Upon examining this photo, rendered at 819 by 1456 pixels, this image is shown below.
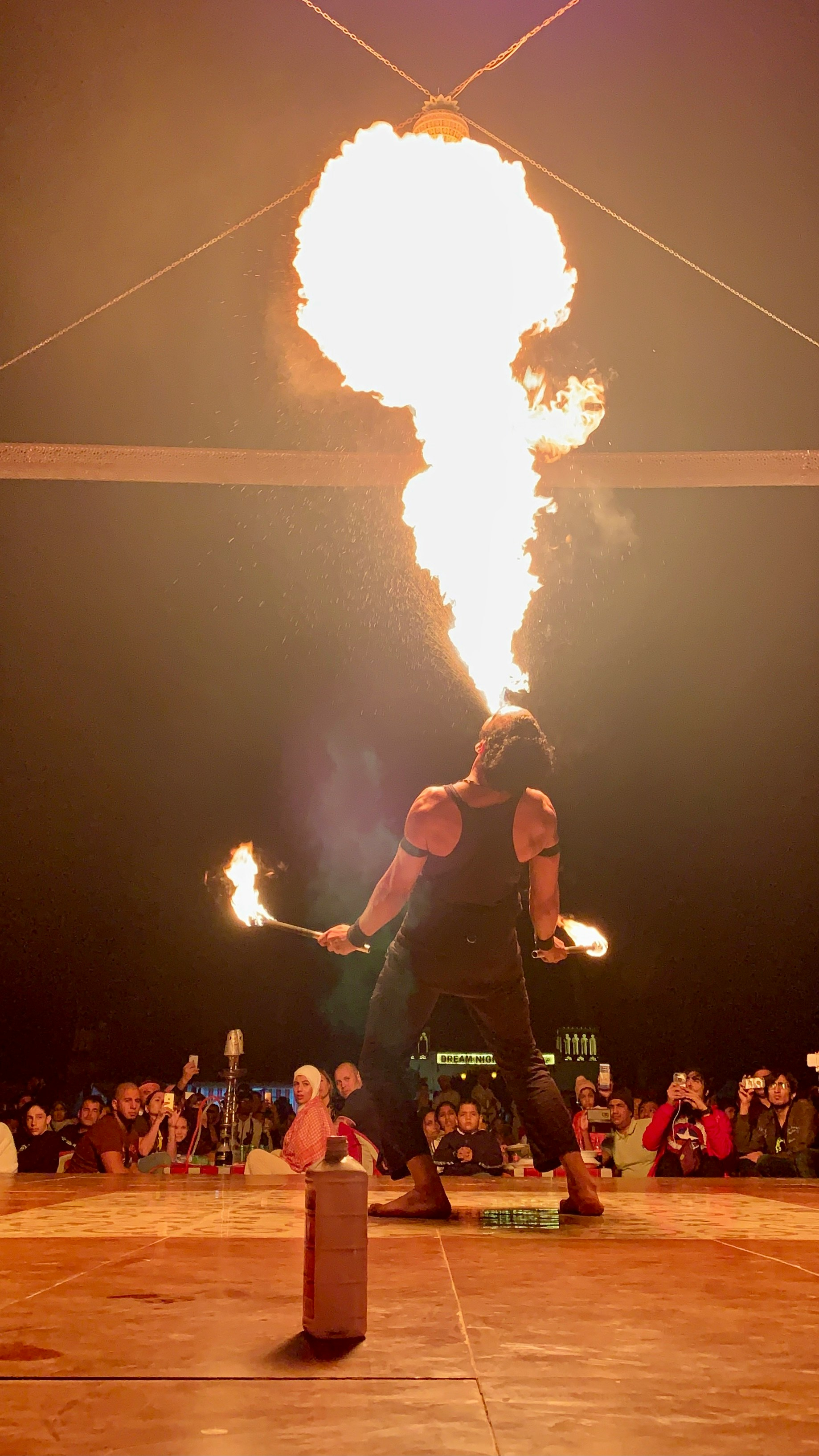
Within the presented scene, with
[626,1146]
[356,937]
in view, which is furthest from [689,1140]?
[356,937]

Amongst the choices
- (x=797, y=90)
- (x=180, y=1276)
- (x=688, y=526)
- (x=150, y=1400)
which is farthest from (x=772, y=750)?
(x=150, y=1400)

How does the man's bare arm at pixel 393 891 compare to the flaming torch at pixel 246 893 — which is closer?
the man's bare arm at pixel 393 891

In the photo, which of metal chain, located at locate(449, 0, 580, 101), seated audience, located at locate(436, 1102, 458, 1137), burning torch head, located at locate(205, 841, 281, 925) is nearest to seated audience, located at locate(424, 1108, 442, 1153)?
seated audience, located at locate(436, 1102, 458, 1137)

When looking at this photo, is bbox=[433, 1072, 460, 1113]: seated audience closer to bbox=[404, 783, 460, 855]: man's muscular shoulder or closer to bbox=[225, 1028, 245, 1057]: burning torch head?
bbox=[225, 1028, 245, 1057]: burning torch head

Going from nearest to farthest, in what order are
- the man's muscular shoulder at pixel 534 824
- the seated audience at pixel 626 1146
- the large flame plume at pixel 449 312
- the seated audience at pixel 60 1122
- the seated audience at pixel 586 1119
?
1. the man's muscular shoulder at pixel 534 824
2. the large flame plume at pixel 449 312
3. the seated audience at pixel 626 1146
4. the seated audience at pixel 586 1119
5. the seated audience at pixel 60 1122

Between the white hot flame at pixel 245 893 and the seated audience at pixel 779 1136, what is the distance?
412 centimetres

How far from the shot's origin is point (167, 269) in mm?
5910

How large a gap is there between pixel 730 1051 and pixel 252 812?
237 inches

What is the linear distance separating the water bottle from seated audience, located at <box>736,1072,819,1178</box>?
6.32 meters

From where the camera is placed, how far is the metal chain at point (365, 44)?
4.43 metres

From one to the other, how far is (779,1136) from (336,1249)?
22.1ft

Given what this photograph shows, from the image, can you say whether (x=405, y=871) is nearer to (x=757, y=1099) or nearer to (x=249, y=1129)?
(x=757, y=1099)

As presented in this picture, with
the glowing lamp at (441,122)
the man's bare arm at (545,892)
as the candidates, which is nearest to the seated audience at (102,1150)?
the man's bare arm at (545,892)

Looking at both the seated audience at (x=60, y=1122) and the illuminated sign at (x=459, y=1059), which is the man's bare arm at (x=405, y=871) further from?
the illuminated sign at (x=459, y=1059)
